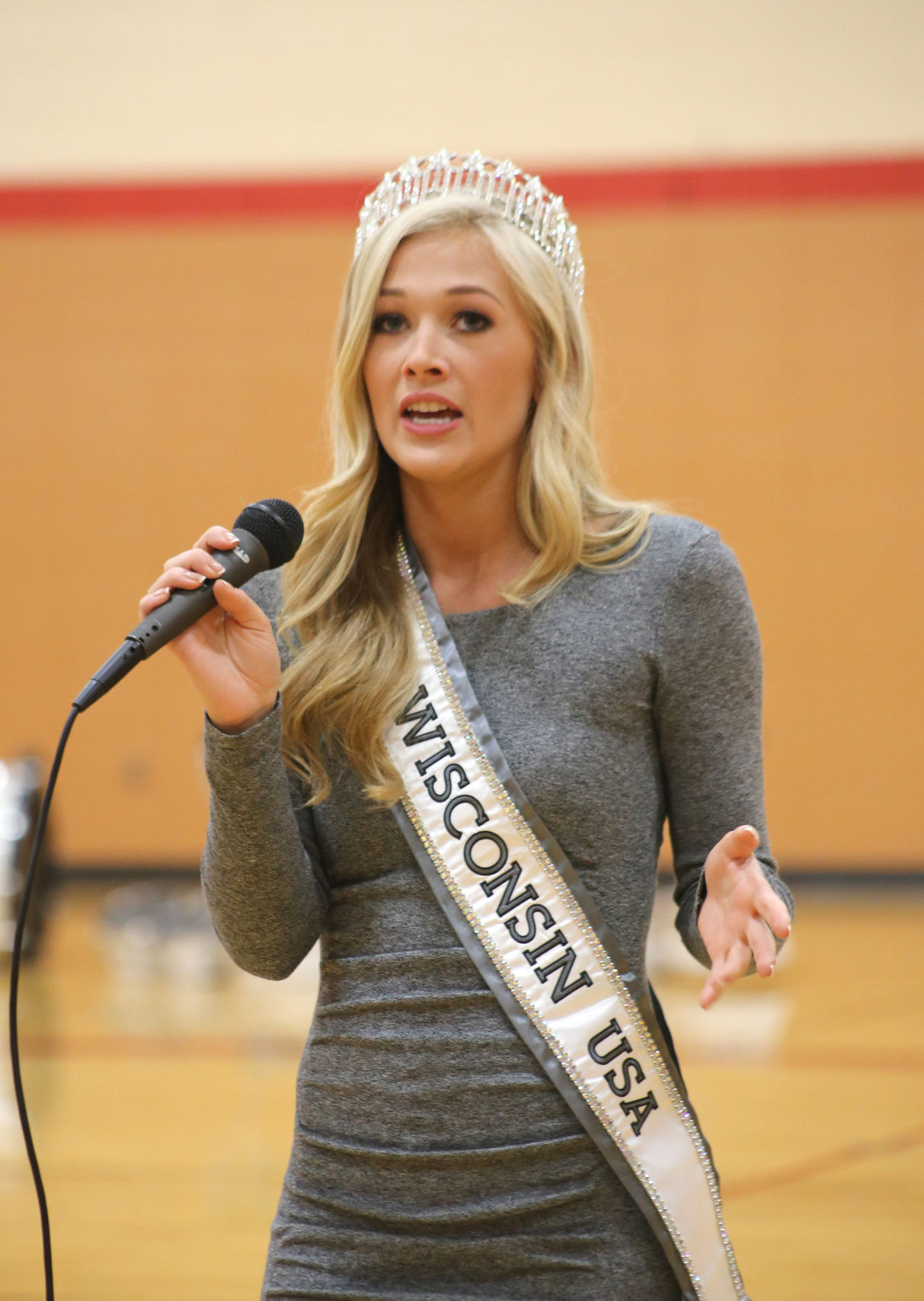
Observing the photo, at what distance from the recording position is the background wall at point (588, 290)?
8.25 m

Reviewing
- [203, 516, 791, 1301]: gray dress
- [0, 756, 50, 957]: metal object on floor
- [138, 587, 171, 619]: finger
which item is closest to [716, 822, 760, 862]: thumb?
[203, 516, 791, 1301]: gray dress

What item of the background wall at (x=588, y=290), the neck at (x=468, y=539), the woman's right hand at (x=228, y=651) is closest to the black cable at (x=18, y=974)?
the woman's right hand at (x=228, y=651)

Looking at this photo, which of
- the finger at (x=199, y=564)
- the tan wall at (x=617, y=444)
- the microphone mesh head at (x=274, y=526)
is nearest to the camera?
the finger at (x=199, y=564)

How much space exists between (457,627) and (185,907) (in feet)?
19.4

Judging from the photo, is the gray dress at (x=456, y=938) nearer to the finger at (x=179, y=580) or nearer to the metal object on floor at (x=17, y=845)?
the finger at (x=179, y=580)

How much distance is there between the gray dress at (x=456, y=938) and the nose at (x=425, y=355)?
0.27 m

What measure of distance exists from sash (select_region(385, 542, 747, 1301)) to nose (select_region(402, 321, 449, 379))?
308 millimetres

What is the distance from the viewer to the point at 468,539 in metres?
1.74

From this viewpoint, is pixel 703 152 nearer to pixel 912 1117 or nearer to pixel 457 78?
pixel 457 78

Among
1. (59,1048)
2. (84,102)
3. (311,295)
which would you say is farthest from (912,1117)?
(84,102)

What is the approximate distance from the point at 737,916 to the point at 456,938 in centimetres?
29

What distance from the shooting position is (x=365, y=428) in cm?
175

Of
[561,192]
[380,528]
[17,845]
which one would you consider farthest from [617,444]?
[380,528]

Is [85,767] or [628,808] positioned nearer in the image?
[628,808]
